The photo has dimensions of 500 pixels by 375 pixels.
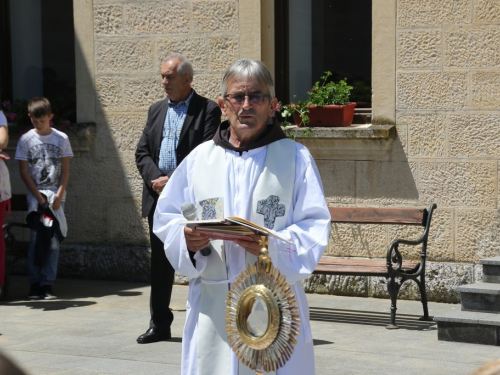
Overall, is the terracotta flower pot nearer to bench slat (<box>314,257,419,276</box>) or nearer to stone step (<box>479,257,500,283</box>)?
bench slat (<box>314,257,419,276</box>)

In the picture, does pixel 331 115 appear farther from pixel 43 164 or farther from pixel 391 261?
pixel 43 164

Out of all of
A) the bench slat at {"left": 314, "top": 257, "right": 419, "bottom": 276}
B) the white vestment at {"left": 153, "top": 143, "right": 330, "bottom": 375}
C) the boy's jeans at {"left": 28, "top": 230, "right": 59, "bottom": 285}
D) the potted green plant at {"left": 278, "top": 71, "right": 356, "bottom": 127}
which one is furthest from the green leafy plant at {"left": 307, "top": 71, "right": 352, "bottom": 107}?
the white vestment at {"left": 153, "top": 143, "right": 330, "bottom": 375}

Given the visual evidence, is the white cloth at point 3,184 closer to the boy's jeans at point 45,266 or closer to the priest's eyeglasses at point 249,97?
the boy's jeans at point 45,266

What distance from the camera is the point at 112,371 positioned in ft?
19.0

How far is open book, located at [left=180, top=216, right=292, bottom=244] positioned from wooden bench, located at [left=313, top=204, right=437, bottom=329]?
4004 mm

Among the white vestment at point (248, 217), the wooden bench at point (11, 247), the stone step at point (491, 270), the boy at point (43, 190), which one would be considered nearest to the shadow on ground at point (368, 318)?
the stone step at point (491, 270)

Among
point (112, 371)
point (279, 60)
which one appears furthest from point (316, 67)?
point (112, 371)

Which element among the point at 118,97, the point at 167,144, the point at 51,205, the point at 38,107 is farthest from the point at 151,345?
the point at 118,97

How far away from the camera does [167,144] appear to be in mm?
6734

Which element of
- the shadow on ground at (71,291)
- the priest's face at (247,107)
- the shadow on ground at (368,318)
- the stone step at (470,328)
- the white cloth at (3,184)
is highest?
the priest's face at (247,107)

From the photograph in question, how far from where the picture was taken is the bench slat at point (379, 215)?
7.73m

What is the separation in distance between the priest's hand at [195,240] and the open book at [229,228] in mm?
65

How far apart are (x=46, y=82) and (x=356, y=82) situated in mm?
3776

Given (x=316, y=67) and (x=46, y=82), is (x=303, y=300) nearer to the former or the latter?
(x=316, y=67)
